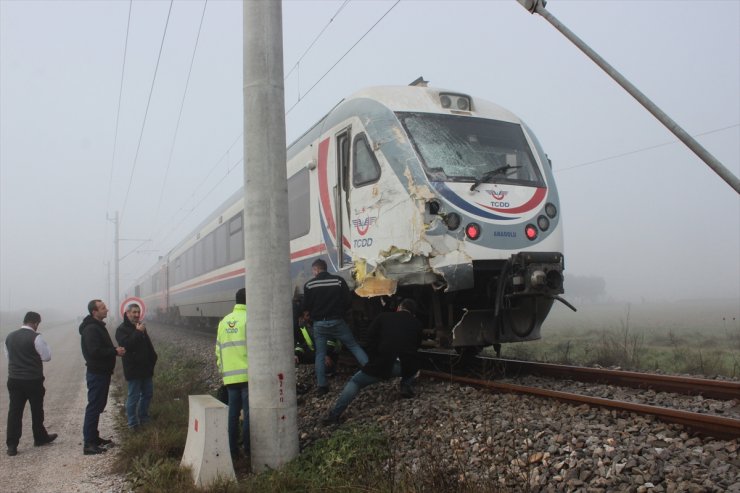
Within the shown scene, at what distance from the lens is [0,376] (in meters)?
15.8

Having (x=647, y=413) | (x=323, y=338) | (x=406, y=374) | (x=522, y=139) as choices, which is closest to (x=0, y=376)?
(x=323, y=338)

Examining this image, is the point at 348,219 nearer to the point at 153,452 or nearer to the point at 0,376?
the point at 153,452

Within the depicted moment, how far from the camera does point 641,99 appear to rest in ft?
17.3

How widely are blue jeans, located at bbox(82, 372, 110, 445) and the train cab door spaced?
119 inches

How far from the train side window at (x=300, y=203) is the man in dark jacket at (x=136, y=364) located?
2.63 m

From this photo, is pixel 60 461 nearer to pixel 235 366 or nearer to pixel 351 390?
pixel 235 366

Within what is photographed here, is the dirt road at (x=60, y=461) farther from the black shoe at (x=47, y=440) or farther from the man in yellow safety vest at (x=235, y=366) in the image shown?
the man in yellow safety vest at (x=235, y=366)

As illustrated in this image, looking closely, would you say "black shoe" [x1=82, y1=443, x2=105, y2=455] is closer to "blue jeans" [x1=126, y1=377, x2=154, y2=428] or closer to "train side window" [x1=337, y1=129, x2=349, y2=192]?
"blue jeans" [x1=126, y1=377, x2=154, y2=428]

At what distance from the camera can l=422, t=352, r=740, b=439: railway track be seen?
14.9 feet

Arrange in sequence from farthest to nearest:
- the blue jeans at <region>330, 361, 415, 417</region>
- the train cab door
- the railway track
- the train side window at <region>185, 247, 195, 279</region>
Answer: the train side window at <region>185, 247, 195, 279</region> < the train cab door < the blue jeans at <region>330, 361, 415, 417</region> < the railway track

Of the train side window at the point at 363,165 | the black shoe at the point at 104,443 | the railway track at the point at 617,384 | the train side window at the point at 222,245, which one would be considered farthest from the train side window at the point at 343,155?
the train side window at the point at 222,245

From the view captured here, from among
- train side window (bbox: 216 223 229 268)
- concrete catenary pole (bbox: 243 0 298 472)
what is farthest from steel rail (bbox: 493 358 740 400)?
train side window (bbox: 216 223 229 268)

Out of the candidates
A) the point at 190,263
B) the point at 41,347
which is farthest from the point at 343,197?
the point at 190,263

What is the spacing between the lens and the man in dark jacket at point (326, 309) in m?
7.30
